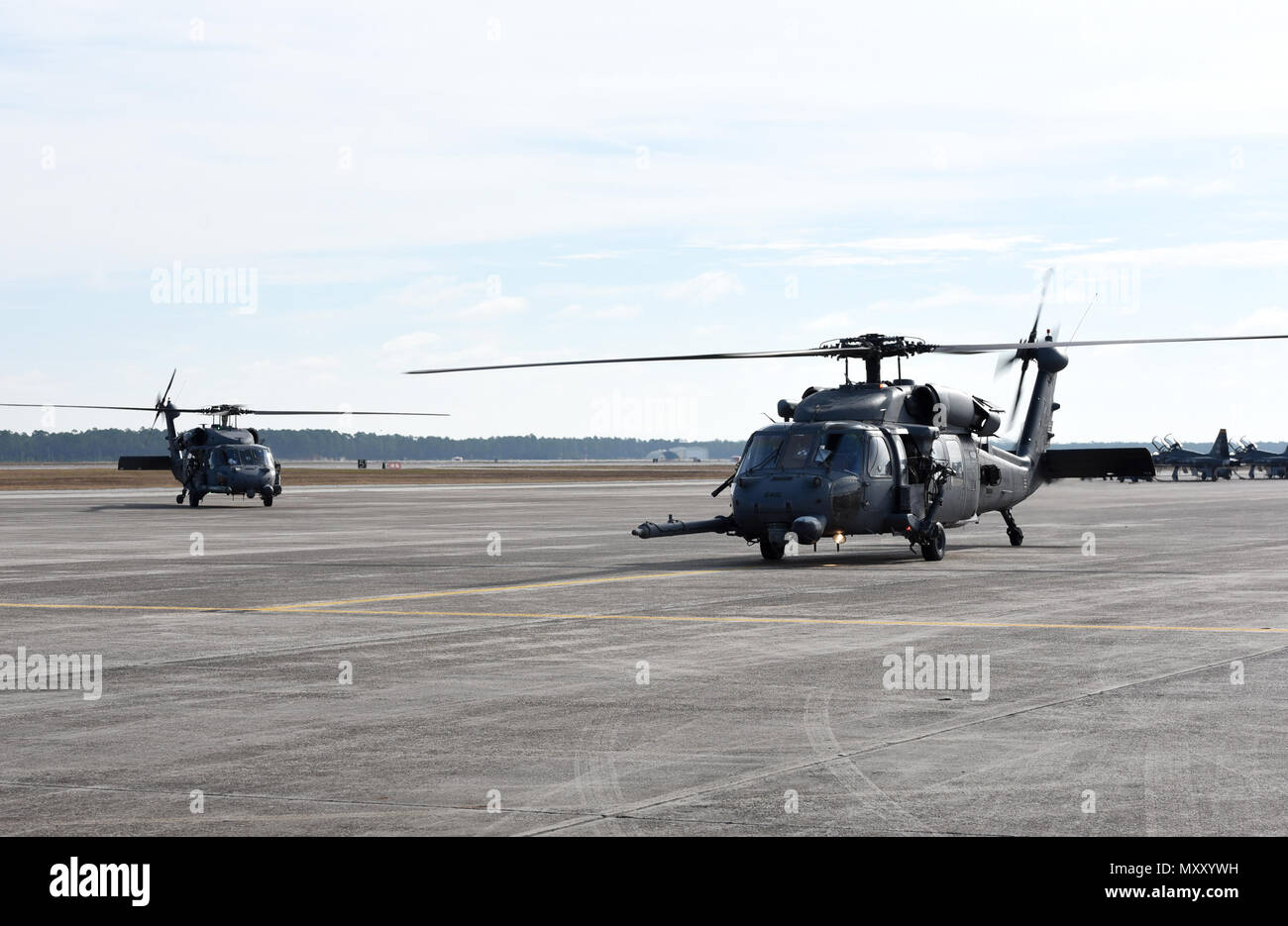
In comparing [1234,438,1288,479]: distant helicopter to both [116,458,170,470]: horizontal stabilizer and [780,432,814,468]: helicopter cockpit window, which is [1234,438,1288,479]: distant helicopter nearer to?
[116,458,170,470]: horizontal stabilizer

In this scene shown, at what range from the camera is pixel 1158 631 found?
16.5m

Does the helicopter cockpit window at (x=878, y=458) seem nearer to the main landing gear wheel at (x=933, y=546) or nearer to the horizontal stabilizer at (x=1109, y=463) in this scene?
the main landing gear wheel at (x=933, y=546)

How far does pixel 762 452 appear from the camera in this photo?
2650cm

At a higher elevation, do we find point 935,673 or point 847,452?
point 847,452

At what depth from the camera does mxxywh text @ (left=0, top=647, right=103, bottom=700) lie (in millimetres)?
12711

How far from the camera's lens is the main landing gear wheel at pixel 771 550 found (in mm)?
26531

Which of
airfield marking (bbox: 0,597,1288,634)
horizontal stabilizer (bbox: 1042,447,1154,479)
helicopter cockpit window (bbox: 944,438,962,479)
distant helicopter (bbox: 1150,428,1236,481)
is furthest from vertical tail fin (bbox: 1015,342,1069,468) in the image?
distant helicopter (bbox: 1150,428,1236,481)

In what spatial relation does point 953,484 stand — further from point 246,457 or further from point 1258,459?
point 1258,459

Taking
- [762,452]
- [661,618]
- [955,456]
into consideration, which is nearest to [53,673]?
[661,618]

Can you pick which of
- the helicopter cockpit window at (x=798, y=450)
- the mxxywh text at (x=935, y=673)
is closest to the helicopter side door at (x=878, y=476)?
the helicopter cockpit window at (x=798, y=450)
